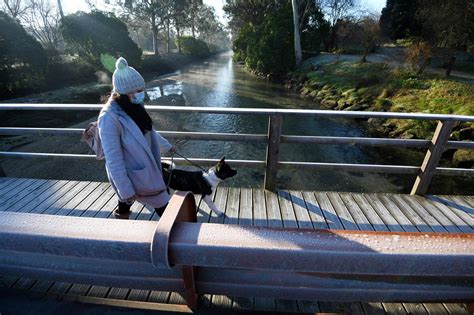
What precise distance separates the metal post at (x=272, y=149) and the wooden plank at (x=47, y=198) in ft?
9.26

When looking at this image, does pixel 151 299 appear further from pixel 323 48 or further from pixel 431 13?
pixel 323 48

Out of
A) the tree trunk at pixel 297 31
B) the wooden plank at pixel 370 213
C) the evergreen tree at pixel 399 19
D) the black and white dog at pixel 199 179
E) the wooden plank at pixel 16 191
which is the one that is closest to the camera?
the black and white dog at pixel 199 179

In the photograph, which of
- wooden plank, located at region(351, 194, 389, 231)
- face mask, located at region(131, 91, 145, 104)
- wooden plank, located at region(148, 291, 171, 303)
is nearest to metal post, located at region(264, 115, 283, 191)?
wooden plank, located at region(351, 194, 389, 231)

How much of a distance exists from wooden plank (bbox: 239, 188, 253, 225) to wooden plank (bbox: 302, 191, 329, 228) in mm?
720

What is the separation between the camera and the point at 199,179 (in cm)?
286

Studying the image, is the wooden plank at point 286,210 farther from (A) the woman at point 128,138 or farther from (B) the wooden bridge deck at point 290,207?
(A) the woman at point 128,138

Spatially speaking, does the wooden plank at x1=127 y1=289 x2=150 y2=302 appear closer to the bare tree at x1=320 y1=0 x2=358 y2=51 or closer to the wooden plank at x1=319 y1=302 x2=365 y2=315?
the wooden plank at x1=319 y1=302 x2=365 y2=315

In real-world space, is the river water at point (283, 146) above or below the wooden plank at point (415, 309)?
below

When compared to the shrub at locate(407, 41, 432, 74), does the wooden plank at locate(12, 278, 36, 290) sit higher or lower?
lower

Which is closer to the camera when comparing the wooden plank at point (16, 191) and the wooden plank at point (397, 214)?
the wooden plank at point (397, 214)

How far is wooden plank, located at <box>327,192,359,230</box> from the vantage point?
288 cm

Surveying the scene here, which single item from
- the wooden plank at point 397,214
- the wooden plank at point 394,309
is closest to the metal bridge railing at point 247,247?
the wooden plank at point 394,309

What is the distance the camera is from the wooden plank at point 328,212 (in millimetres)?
2879

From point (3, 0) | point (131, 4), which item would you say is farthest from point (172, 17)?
point (3, 0)
